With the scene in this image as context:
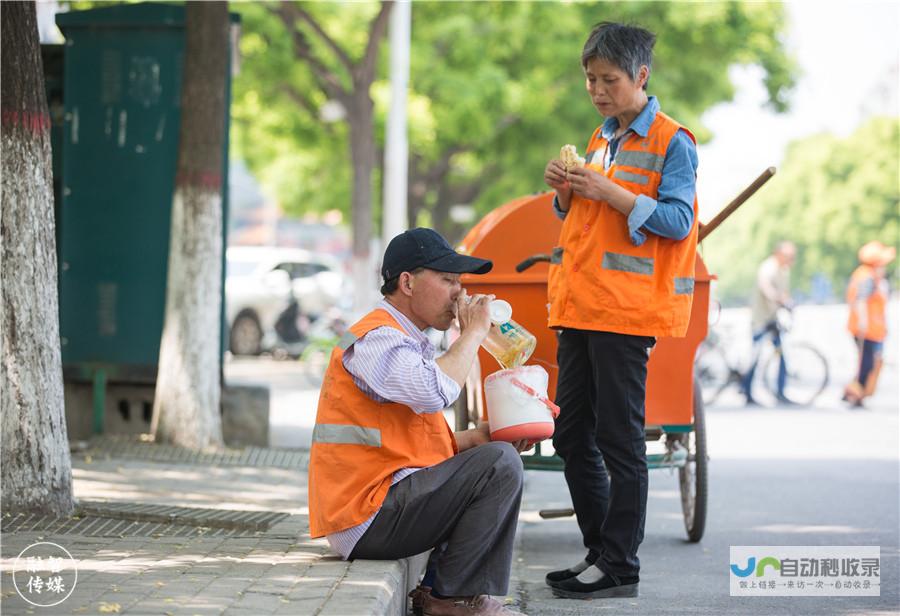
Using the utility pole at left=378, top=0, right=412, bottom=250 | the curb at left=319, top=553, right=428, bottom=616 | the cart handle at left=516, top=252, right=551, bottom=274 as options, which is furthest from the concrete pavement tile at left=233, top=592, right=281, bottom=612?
the utility pole at left=378, top=0, right=412, bottom=250

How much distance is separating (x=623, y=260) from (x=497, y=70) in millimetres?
19266

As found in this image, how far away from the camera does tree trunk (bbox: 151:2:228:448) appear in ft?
30.2

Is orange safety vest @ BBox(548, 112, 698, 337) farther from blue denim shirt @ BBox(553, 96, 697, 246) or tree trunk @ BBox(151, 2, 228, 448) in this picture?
tree trunk @ BBox(151, 2, 228, 448)

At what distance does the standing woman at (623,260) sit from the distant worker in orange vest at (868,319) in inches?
429

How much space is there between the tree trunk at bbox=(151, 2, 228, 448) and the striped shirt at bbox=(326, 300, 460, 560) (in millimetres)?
5061

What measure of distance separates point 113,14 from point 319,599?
23.6 ft

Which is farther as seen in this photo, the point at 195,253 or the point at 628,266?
the point at 195,253

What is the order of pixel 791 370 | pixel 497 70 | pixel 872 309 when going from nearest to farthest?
pixel 872 309 → pixel 791 370 → pixel 497 70

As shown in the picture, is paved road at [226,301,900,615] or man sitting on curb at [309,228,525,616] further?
paved road at [226,301,900,615]

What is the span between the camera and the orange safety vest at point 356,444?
4.40 m

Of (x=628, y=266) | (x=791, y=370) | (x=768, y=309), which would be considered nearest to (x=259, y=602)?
(x=628, y=266)

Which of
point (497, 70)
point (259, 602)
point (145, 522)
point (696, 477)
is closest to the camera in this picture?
point (259, 602)

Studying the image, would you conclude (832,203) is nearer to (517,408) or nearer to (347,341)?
(517,408)

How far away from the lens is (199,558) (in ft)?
16.0
